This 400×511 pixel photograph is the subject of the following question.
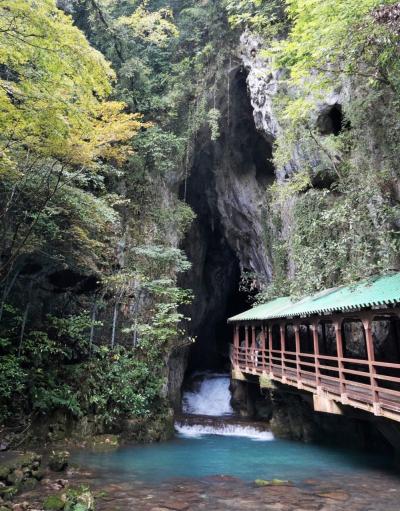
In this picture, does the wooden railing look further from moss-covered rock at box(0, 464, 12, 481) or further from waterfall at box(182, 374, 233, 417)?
moss-covered rock at box(0, 464, 12, 481)

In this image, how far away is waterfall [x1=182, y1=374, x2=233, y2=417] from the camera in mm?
21317

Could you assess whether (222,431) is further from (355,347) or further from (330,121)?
(330,121)

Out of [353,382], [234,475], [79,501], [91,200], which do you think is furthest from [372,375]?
[91,200]

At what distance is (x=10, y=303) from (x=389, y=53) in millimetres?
13071

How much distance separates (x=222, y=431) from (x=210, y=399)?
22.0 feet

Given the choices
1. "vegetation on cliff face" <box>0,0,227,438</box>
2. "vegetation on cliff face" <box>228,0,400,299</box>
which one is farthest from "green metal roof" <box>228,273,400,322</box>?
"vegetation on cliff face" <box>0,0,227,438</box>

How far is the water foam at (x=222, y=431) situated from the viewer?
15719 millimetres

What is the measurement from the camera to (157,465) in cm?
1038

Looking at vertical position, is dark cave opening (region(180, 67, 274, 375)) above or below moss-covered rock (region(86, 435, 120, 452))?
above

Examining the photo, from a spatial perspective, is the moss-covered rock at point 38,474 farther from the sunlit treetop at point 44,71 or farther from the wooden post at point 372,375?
the wooden post at point 372,375

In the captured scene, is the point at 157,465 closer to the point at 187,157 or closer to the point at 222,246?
the point at 187,157

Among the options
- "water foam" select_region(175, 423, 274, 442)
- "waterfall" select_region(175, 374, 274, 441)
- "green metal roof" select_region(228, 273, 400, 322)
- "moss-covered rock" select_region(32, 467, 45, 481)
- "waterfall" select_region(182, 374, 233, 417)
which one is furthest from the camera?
"waterfall" select_region(182, 374, 233, 417)

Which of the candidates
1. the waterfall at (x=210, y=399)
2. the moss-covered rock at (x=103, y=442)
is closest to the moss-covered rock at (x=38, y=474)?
the moss-covered rock at (x=103, y=442)

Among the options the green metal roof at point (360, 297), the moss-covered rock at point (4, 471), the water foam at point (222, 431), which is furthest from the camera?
the water foam at point (222, 431)
